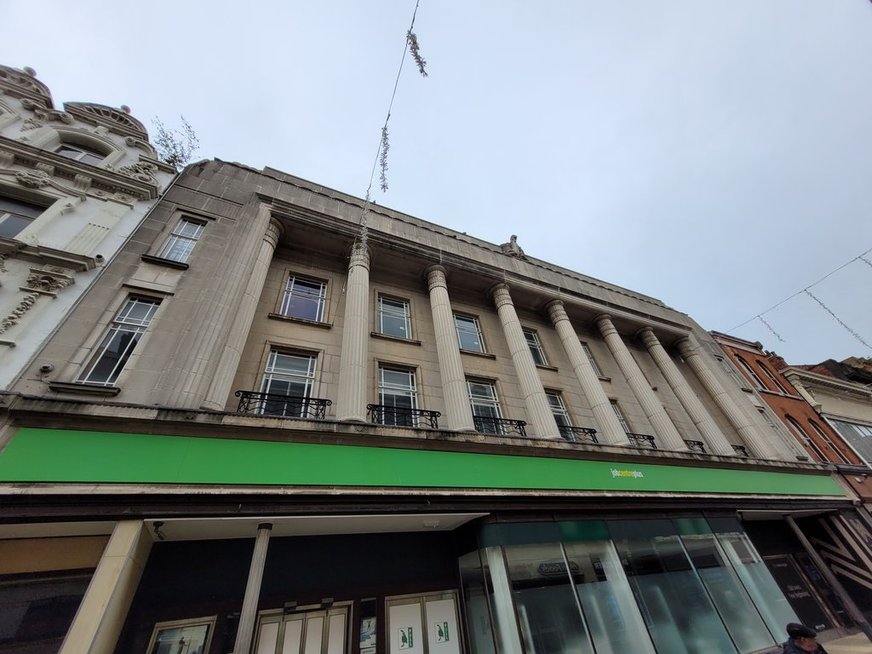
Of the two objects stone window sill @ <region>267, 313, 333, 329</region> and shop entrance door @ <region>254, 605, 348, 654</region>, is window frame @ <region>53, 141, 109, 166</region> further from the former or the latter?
shop entrance door @ <region>254, 605, 348, 654</region>

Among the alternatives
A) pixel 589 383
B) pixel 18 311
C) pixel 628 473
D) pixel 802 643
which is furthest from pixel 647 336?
pixel 18 311

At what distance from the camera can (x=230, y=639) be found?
588cm

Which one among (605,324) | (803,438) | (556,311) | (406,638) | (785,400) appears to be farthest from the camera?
(785,400)

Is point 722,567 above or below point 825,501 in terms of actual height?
below

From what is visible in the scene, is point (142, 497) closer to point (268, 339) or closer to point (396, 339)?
point (268, 339)

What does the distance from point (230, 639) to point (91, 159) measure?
13.7 meters

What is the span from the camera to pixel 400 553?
770 cm

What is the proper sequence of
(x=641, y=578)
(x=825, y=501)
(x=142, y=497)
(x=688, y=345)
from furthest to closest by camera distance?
(x=688, y=345)
(x=825, y=501)
(x=641, y=578)
(x=142, y=497)

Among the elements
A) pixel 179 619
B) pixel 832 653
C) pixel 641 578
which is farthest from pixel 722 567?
pixel 179 619

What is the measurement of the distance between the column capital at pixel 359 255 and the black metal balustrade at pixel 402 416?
5.09 metres

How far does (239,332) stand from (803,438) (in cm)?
2685

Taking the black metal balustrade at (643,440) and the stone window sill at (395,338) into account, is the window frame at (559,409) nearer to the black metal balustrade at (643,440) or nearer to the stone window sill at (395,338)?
the black metal balustrade at (643,440)

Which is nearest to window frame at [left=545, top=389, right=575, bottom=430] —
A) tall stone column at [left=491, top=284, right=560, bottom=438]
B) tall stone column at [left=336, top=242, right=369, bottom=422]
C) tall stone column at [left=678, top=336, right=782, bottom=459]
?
tall stone column at [left=491, top=284, right=560, bottom=438]

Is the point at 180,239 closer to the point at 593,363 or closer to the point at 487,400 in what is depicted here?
the point at 487,400
